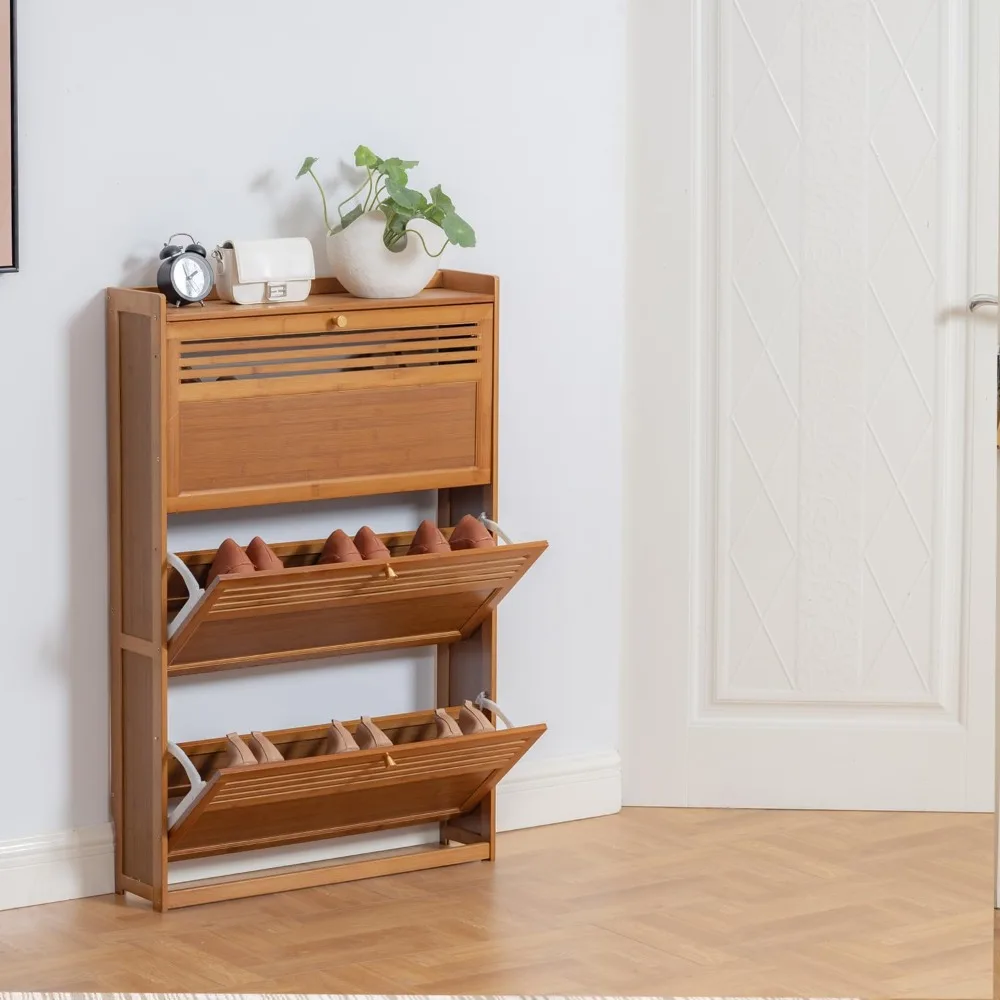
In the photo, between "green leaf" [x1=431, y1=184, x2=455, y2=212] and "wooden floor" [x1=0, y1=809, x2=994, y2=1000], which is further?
"green leaf" [x1=431, y1=184, x2=455, y2=212]

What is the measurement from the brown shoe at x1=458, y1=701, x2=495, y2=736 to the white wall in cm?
19

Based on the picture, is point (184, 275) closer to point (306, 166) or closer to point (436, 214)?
point (306, 166)

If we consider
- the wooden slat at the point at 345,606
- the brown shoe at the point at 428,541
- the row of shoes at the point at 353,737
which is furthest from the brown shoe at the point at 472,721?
the brown shoe at the point at 428,541

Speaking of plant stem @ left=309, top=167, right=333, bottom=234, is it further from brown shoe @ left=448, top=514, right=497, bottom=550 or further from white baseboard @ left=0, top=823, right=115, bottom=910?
white baseboard @ left=0, top=823, right=115, bottom=910

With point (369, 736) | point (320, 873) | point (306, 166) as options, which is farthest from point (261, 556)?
point (306, 166)

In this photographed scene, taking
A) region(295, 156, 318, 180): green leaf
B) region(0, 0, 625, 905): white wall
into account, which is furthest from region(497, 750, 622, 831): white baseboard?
region(295, 156, 318, 180): green leaf

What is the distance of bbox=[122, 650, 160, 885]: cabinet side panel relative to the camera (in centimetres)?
333

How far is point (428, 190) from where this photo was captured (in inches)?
145

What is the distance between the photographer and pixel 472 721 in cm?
361

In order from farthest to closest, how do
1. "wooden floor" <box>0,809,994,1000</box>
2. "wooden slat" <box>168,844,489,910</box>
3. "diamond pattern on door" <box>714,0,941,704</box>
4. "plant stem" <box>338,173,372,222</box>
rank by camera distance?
"diamond pattern on door" <box>714,0,941,704</box> < "plant stem" <box>338,173,372,222</box> < "wooden slat" <box>168,844,489,910</box> < "wooden floor" <box>0,809,994,1000</box>

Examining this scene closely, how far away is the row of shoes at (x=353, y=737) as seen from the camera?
3367 mm

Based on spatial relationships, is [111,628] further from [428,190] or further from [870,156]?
[870,156]

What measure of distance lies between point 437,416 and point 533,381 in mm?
416

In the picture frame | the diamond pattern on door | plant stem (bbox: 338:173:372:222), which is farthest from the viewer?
the diamond pattern on door
